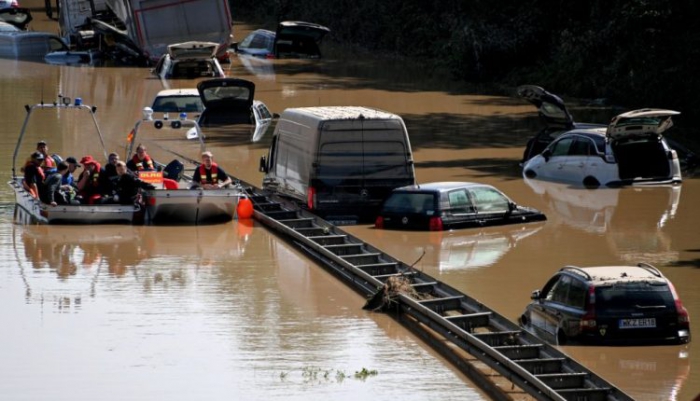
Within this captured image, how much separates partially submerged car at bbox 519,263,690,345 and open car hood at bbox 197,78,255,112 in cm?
2404

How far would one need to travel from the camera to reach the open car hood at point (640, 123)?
32.4 metres

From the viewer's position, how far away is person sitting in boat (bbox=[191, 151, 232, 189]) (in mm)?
29922

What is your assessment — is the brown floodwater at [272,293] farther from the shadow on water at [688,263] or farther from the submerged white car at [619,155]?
the submerged white car at [619,155]

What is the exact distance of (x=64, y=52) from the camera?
6600 centimetres

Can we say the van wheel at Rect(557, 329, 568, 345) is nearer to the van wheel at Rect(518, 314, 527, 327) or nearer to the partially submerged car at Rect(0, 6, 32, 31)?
the van wheel at Rect(518, 314, 527, 327)

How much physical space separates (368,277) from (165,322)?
336 centimetres

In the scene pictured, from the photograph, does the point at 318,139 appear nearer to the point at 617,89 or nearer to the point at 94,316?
the point at 94,316

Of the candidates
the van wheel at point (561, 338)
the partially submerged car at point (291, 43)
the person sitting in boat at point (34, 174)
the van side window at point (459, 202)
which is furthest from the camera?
the partially submerged car at point (291, 43)

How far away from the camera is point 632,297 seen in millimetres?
18797

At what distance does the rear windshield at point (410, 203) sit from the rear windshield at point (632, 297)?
996 cm

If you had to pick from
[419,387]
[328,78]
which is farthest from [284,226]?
[328,78]

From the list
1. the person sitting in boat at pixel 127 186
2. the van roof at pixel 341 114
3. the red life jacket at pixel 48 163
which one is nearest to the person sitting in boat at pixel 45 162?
the red life jacket at pixel 48 163

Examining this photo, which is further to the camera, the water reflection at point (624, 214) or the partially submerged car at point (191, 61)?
the partially submerged car at point (191, 61)

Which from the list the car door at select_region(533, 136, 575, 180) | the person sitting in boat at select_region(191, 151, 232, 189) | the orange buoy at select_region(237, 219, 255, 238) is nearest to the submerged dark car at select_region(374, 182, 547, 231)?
the orange buoy at select_region(237, 219, 255, 238)
